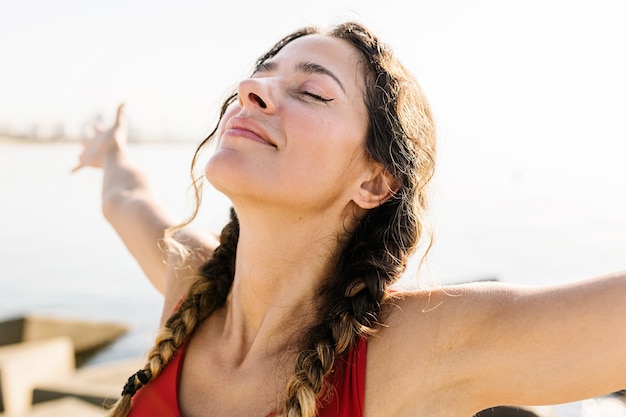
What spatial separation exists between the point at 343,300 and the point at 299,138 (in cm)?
46

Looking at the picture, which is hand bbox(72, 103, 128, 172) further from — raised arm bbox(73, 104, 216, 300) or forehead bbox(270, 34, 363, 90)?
forehead bbox(270, 34, 363, 90)

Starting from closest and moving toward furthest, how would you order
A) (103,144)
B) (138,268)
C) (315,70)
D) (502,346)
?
(502,346), (315,70), (103,144), (138,268)

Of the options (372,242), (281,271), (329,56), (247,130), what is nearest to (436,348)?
(372,242)

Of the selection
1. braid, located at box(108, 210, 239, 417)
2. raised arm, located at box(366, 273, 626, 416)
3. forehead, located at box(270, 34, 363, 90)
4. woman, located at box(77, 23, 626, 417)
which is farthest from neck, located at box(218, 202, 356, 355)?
forehead, located at box(270, 34, 363, 90)

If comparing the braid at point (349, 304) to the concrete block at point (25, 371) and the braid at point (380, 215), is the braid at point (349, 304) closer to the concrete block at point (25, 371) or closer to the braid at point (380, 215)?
the braid at point (380, 215)

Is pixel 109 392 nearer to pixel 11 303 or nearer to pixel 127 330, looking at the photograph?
pixel 127 330

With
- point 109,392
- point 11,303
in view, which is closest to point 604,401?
point 109,392

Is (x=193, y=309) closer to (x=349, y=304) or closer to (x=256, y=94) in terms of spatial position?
(x=349, y=304)

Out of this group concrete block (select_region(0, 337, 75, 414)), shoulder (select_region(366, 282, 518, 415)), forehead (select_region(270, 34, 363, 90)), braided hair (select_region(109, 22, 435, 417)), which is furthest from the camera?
concrete block (select_region(0, 337, 75, 414))

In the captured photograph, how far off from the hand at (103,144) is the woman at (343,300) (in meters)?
1.16

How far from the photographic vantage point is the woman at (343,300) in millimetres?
1591

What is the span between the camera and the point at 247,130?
1962 millimetres

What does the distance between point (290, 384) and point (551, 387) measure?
628mm

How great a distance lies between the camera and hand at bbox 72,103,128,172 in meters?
3.23
